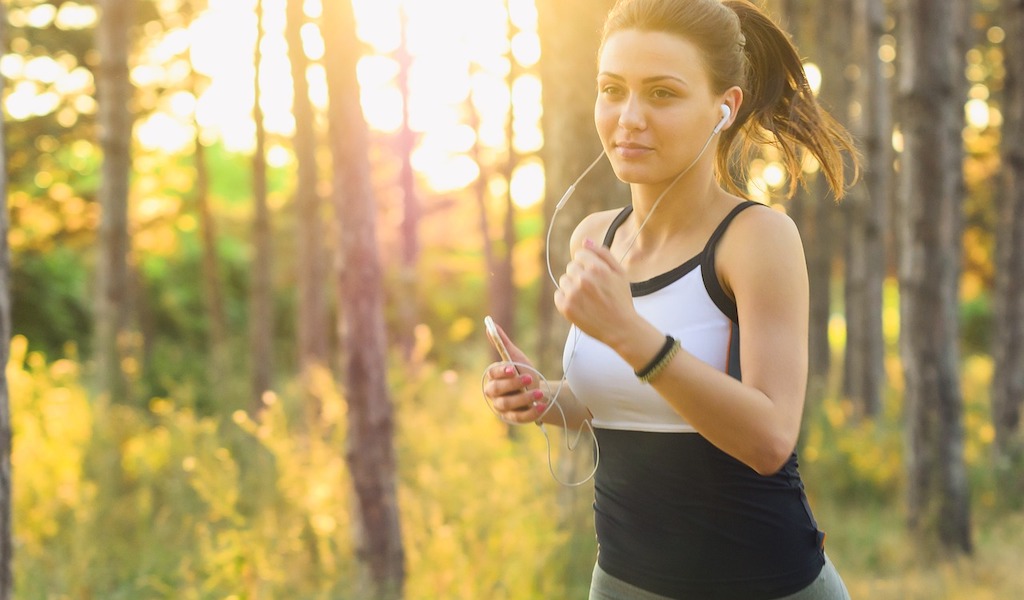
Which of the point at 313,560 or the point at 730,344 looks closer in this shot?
the point at 730,344

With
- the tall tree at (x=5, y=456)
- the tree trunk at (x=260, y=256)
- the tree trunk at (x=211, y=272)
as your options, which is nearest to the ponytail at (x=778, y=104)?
the tall tree at (x=5, y=456)

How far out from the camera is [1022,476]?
893 cm

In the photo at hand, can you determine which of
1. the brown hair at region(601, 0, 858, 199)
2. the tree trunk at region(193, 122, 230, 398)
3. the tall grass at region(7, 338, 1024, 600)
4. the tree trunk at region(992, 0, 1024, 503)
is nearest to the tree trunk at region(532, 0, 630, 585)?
the tall grass at region(7, 338, 1024, 600)

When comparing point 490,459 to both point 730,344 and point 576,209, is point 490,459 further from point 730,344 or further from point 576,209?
point 730,344

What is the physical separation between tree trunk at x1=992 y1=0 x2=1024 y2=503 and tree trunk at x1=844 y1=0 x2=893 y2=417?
1458 millimetres

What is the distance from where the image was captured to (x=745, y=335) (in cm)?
196

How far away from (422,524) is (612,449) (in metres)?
3.41

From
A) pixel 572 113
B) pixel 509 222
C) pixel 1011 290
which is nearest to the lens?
pixel 572 113

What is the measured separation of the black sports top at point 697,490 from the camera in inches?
81.8

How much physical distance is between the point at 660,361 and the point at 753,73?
2.74 feet

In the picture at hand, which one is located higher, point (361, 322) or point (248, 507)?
point (361, 322)

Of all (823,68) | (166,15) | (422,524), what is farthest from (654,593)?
(166,15)

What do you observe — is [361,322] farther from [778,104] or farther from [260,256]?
[260,256]

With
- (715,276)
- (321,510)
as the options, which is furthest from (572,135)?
(715,276)
